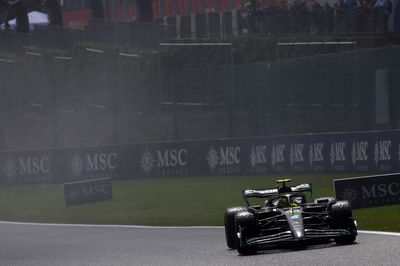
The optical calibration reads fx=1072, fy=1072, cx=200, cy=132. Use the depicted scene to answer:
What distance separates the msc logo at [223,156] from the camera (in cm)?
2802

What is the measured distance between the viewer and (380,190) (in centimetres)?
1675

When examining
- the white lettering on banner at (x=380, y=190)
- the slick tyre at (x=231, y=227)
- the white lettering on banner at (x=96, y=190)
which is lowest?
the white lettering on banner at (x=96, y=190)

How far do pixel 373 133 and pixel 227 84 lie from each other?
5.30m

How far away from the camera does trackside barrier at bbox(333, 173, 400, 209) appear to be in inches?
632

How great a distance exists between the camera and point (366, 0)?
27.4m

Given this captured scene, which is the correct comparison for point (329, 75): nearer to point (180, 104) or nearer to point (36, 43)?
point (180, 104)

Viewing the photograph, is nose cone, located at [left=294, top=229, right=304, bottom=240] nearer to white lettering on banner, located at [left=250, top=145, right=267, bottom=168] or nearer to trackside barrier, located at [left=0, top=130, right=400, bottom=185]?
trackside barrier, located at [left=0, top=130, right=400, bottom=185]

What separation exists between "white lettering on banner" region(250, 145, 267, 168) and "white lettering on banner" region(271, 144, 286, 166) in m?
0.32

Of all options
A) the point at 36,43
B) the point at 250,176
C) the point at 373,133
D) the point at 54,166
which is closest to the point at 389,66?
the point at 373,133

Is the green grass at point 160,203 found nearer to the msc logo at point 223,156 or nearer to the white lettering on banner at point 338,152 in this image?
the white lettering on banner at point 338,152

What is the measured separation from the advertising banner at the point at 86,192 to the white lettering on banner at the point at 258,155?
5061mm

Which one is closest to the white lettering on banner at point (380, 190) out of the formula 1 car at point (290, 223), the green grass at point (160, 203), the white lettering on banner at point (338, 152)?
the green grass at point (160, 203)

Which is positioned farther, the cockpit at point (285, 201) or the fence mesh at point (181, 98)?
the fence mesh at point (181, 98)

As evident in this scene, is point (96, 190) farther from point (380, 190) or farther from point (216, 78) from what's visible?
point (380, 190)
